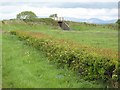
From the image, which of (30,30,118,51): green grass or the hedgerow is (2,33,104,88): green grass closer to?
the hedgerow

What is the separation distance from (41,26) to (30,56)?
35.4 meters

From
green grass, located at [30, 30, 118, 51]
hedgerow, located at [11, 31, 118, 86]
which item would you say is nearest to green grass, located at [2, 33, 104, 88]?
hedgerow, located at [11, 31, 118, 86]

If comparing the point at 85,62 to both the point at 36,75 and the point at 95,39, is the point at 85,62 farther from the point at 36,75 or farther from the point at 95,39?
the point at 95,39

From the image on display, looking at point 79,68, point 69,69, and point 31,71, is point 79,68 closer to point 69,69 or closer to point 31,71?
point 69,69

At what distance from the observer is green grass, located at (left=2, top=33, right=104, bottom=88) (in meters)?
12.3

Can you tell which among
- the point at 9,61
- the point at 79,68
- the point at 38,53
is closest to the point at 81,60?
the point at 79,68

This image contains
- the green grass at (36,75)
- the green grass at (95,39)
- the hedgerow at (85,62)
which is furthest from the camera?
the green grass at (95,39)

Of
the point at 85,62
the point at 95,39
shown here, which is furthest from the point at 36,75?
the point at 95,39

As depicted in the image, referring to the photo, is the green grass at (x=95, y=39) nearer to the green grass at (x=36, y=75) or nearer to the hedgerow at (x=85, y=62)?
the hedgerow at (x=85, y=62)

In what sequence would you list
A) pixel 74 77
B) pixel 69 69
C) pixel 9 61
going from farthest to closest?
pixel 9 61
pixel 69 69
pixel 74 77

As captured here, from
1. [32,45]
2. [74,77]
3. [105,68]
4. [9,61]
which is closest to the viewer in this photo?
[105,68]

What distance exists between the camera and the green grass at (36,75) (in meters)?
12.3

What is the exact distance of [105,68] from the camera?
11398 mm

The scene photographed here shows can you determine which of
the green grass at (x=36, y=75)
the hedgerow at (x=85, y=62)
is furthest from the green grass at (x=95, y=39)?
the green grass at (x=36, y=75)
